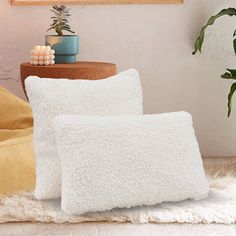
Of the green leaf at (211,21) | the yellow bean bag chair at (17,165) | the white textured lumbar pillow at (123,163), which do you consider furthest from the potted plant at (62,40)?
the white textured lumbar pillow at (123,163)

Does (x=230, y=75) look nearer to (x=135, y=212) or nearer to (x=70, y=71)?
(x=70, y=71)

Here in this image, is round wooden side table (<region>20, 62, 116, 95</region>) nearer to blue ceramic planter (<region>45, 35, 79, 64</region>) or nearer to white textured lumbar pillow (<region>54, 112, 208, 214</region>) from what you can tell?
blue ceramic planter (<region>45, 35, 79, 64</region>)

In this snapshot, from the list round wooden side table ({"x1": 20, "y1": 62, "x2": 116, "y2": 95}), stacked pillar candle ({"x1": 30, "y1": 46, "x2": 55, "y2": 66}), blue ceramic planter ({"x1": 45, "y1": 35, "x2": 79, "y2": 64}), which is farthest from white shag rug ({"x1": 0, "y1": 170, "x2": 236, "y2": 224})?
blue ceramic planter ({"x1": 45, "y1": 35, "x2": 79, "y2": 64})

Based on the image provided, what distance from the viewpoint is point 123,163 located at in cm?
167

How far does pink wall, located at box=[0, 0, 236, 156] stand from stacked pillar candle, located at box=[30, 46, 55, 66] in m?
0.42

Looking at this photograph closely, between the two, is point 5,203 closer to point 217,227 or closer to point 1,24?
point 217,227

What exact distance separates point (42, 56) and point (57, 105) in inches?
59.9

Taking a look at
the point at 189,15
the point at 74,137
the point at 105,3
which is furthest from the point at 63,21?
the point at 74,137

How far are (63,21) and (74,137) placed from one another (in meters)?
1.93

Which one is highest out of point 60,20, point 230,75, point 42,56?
point 60,20

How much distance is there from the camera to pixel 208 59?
12.5ft

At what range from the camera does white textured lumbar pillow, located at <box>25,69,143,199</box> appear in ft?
5.77

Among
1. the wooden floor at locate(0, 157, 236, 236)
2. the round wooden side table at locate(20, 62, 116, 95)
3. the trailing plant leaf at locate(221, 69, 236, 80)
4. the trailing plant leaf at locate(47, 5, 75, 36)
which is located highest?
the trailing plant leaf at locate(47, 5, 75, 36)

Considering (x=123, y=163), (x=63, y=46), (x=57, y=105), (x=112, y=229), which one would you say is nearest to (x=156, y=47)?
(x=63, y=46)
